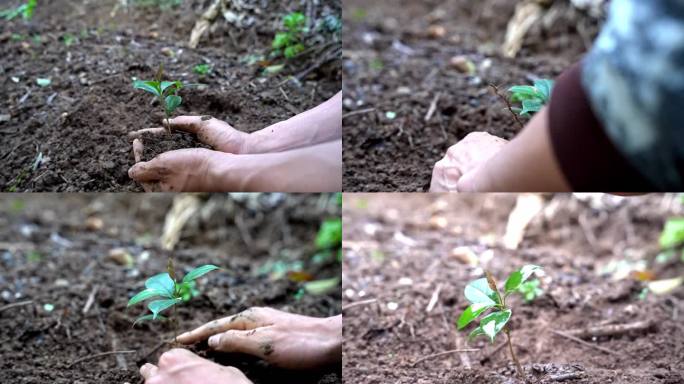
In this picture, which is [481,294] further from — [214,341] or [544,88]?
[214,341]

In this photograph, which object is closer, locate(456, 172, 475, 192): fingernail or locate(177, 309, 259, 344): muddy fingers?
locate(456, 172, 475, 192): fingernail

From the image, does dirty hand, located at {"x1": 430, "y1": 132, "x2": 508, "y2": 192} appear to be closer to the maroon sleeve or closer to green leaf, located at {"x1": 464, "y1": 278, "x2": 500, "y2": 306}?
green leaf, located at {"x1": 464, "y1": 278, "x2": 500, "y2": 306}

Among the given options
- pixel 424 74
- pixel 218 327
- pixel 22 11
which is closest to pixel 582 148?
pixel 218 327

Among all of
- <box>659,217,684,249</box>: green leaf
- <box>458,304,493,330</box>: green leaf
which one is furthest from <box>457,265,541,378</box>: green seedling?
<box>659,217,684,249</box>: green leaf

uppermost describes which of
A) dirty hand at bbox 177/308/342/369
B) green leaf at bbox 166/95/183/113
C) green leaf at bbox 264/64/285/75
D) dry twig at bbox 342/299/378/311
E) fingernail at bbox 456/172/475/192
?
green leaf at bbox 264/64/285/75

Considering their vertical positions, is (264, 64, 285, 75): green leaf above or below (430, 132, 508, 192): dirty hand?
above

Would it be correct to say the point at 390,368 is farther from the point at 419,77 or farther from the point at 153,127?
the point at 419,77

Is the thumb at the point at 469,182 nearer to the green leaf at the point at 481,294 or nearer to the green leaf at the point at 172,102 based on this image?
the green leaf at the point at 481,294
